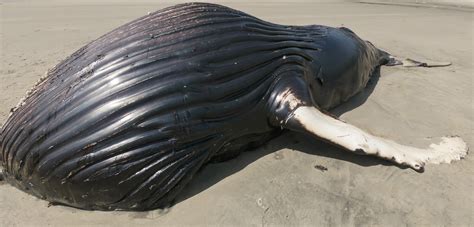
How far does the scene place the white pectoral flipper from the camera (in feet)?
12.4

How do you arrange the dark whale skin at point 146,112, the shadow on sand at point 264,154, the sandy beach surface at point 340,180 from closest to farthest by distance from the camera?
the dark whale skin at point 146,112
the sandy beach surface at point 340,180
the shadow on sand at point 264,154

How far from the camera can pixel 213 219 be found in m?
3.35

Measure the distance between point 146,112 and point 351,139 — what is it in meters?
1.68

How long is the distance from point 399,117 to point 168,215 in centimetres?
297

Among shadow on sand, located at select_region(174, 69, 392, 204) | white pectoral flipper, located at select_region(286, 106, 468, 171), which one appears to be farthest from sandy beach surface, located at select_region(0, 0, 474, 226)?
white pectoral flipper, located at select_region(286, 106, 468, 171)

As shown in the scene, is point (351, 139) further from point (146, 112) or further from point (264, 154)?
point (146, 112)

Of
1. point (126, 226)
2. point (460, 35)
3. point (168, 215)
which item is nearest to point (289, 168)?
point (168, 215)

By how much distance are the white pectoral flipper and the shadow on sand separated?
0.15 meters

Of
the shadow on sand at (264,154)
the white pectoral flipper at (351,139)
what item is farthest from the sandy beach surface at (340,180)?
the white pectoral flipper at (351,139)

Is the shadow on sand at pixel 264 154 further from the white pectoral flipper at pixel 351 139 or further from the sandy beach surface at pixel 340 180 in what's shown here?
the white pectoral flipper at pixel 351 139

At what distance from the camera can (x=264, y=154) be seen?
13.5ft

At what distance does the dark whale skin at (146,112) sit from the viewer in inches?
127

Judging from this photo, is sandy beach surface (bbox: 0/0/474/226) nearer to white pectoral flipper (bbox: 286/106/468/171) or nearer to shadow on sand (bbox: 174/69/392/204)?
shadow on sand (bbox: 174/69/392/204)

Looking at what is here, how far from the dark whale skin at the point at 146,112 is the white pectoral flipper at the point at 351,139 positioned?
0.17 m
